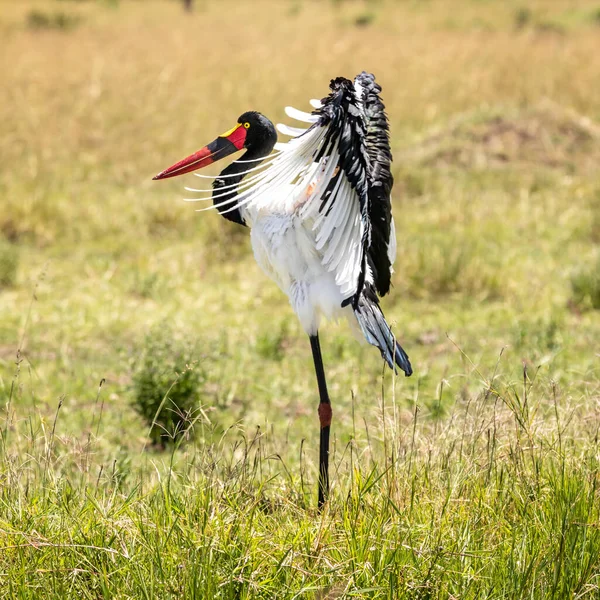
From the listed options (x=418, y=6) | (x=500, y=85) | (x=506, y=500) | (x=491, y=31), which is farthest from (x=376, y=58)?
(x=506, y=500)

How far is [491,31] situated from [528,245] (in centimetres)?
1085

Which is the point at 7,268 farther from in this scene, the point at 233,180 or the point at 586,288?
the point at 586,288

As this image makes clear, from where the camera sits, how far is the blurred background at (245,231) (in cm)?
515

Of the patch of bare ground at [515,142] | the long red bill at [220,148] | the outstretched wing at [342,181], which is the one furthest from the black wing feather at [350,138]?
the patch of bare ground at [515,142]

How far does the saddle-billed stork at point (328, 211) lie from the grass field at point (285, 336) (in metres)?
0.30

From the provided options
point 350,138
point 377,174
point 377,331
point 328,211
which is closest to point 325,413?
point 377,331


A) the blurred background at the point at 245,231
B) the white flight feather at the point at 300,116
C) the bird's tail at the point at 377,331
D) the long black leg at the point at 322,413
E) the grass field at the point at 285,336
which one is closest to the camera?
the grass field at the point at 285,336

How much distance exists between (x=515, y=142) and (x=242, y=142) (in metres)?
7.10

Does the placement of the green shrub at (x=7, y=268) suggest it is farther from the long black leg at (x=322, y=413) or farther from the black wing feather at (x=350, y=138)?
the black wing feather at (x=350, y=138)

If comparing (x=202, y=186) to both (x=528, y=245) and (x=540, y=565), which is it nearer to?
(x=528, y=245)

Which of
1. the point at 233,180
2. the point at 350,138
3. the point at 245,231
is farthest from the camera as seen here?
the point at 245,231

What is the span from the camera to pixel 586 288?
6.60 meters

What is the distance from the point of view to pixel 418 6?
2242 cm

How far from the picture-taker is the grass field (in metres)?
2.74
